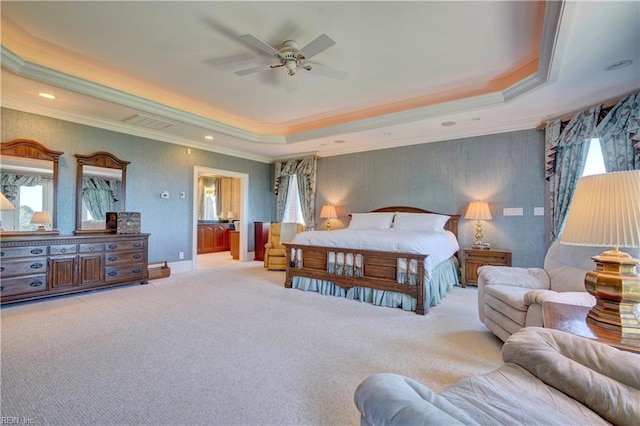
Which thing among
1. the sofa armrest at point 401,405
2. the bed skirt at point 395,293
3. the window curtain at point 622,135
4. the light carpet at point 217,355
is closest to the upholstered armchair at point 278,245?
the bed skirt at point 395,293

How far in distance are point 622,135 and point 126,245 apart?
6819mm

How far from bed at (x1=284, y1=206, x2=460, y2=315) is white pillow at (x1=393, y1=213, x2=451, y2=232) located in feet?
0.05

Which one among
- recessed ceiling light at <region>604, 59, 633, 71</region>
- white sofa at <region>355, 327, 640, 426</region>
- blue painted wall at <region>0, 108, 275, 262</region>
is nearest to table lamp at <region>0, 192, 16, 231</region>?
blue painted wall at <region>0, 108, 275, 262</region>

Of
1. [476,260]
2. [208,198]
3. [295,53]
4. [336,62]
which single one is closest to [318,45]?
[295,53]

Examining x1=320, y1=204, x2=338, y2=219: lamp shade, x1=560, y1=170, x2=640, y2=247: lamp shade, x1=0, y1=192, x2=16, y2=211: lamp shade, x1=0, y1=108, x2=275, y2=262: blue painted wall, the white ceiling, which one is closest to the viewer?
x1=560, y1=170, x2=640, y2=247: lamp shade

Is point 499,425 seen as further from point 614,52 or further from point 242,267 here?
point 242,267

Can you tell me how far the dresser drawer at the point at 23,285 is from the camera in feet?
11.3

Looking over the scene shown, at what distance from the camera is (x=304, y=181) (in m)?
7.00

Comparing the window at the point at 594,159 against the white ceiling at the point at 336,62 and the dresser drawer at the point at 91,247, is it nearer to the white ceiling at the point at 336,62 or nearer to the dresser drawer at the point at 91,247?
the white ceiling at the point at 336,62

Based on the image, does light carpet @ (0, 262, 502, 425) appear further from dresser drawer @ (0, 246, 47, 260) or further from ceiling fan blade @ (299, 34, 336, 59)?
ceiling fan blade @ (299, 34, 336, 59)

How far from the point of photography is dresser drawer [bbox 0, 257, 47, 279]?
11.3 ft

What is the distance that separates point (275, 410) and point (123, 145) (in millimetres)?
5035

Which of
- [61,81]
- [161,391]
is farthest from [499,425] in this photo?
[61,81]

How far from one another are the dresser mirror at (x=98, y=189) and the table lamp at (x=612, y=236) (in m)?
5.63
